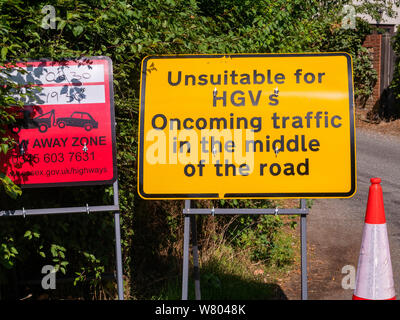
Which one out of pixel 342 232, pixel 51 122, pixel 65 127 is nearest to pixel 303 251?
pixel 65 127

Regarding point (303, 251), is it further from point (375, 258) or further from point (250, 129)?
point (250, 129)

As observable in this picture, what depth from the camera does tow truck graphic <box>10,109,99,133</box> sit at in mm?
3486

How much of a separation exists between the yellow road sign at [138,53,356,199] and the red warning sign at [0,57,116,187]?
388 millimetres

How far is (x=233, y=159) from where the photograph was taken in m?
3.24

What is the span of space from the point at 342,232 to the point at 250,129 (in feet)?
11.1

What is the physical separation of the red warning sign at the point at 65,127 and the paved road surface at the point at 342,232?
2.42 meters

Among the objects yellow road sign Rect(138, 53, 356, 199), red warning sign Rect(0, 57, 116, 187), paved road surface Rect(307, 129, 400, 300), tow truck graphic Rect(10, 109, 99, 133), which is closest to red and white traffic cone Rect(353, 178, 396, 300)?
yellow road sign Rect(138, 53, 356, 199)

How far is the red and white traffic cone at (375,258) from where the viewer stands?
123 inches

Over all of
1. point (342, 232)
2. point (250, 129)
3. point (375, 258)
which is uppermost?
point (250, 129)

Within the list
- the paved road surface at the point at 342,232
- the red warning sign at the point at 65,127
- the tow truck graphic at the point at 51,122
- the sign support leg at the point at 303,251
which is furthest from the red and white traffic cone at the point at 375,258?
the tow truck graphic at the point at 51,122

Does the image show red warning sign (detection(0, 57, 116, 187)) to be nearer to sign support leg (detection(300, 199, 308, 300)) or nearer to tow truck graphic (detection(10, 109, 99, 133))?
tow truck graphic (detection(10, 109, 99, 133))

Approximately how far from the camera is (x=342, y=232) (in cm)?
611

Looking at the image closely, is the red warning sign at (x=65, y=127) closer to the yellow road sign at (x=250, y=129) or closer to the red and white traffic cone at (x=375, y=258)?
the yellow road sign at (x=250, y=129)


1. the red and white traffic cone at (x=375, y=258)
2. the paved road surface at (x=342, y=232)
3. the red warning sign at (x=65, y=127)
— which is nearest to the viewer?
the red and white traffic cone at (x=375, y=258)
